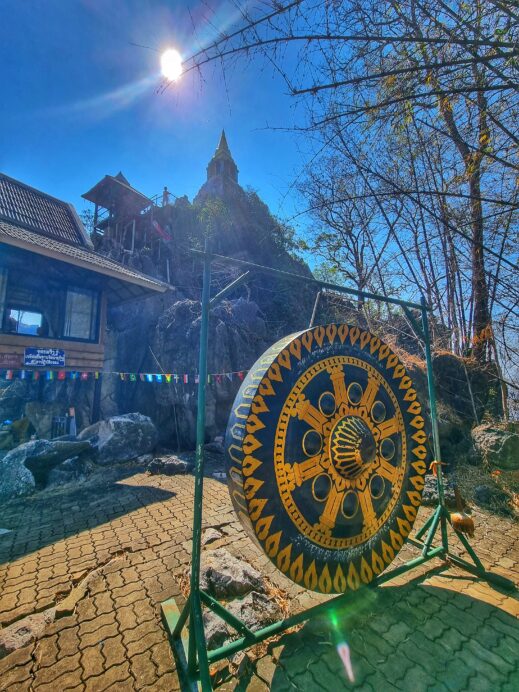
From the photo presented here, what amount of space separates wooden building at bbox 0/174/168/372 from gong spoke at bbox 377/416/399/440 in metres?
9.59

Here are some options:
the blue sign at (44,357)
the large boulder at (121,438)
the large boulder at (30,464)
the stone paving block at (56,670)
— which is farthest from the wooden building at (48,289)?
the stone paving block at (56,670)

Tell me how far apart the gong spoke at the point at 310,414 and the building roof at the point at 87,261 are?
29.9ft

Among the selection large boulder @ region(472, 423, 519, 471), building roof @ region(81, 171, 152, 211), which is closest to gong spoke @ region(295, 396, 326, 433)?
large boulder @ region(472, 423, 519, 471)

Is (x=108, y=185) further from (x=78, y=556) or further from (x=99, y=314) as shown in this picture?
(x=78, y=556)

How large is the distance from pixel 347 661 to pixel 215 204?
24716mm

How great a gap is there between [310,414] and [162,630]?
2.31m

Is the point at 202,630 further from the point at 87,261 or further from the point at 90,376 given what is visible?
the point at 90,376

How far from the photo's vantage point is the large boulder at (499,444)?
19.3 feet

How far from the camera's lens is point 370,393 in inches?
106

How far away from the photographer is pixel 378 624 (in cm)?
254

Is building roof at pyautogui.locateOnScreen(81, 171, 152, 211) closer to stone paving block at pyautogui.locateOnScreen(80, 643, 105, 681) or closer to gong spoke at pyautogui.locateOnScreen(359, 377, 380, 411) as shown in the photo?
gong spoke at pyautogui.locateOnScreen(359, 377, 380, 411)

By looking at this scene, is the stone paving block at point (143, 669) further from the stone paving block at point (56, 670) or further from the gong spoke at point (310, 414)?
the gong spoke at point (310, 414)

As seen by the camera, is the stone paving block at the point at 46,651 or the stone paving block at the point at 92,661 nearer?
the stone paving block at the point at 92,661

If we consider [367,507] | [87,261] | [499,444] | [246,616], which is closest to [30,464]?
[87,261]
